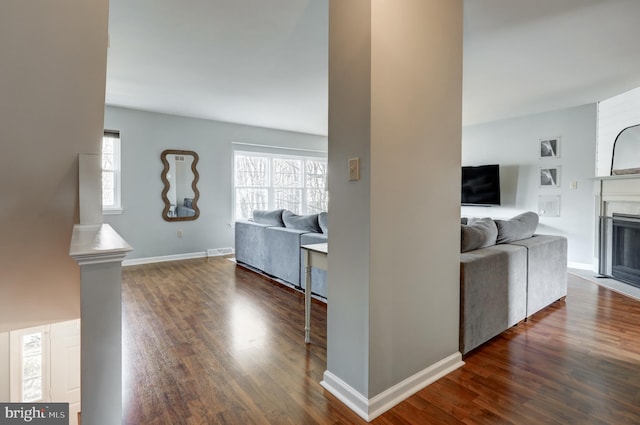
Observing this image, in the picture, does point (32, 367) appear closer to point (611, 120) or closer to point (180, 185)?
point (180, 185)

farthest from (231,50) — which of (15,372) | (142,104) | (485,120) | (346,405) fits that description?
(485,120)

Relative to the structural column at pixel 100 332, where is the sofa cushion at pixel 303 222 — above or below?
above

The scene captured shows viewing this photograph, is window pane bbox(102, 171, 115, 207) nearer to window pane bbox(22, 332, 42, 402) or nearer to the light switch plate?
window pane bbox(22, 332, 42, 402)

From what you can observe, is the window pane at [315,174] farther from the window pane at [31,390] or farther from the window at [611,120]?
the window pane at [31,390]

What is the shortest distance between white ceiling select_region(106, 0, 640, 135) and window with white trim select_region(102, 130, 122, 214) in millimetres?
614

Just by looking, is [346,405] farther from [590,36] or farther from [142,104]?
[142,104]

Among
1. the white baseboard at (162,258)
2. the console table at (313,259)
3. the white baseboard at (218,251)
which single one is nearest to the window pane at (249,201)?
the white baseboard at (218,251)

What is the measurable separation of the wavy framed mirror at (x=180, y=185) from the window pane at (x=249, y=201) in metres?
0.79

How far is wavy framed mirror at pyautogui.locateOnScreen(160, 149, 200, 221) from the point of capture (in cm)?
527

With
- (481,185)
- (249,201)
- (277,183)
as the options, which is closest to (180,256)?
(249,201)

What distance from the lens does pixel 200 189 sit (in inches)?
221

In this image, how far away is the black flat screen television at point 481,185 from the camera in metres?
5.54

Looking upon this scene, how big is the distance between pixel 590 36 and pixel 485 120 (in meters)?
2.97

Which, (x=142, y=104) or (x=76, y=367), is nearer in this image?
(x=76, y=367)
